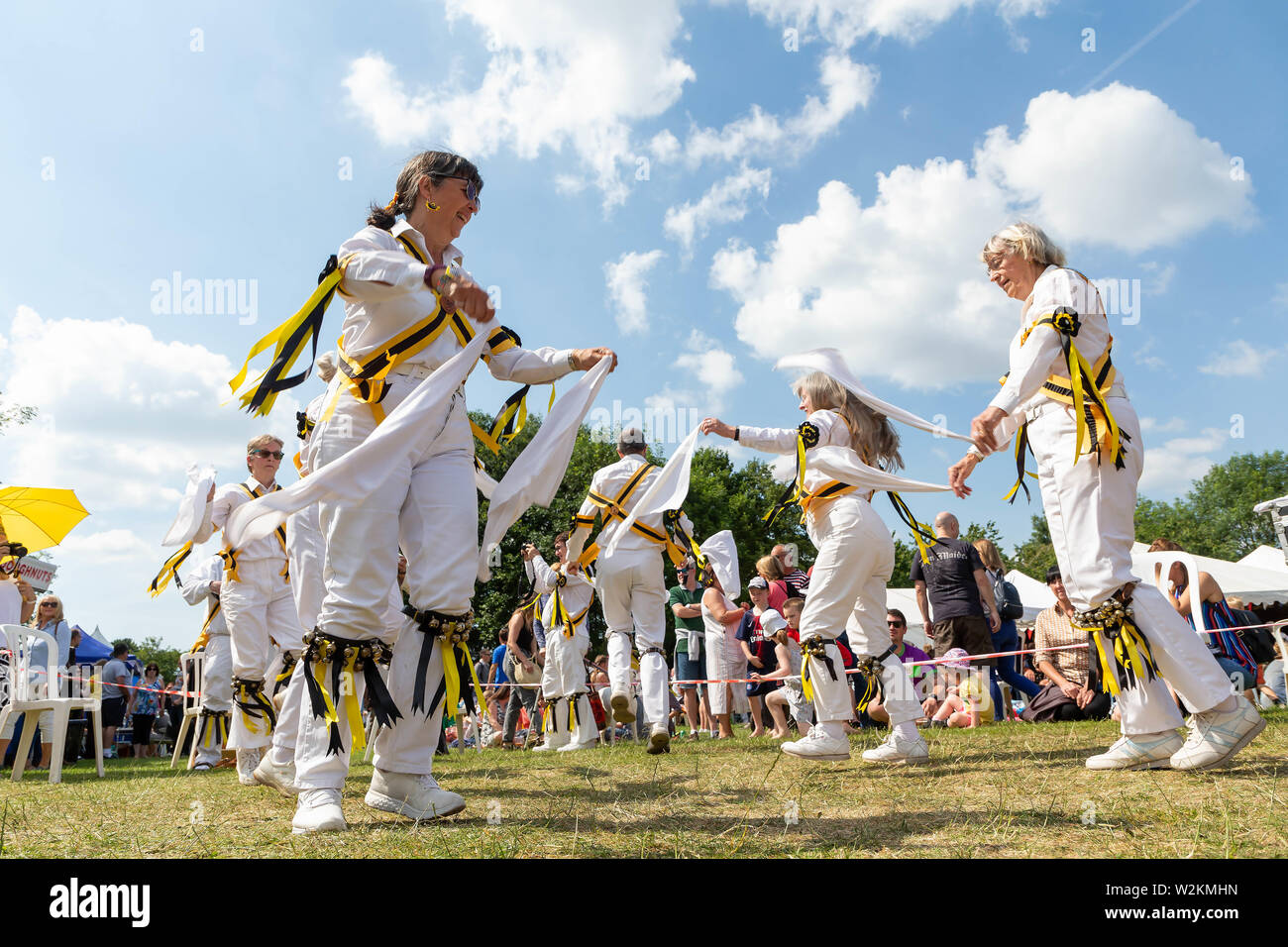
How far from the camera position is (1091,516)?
12.9 feet

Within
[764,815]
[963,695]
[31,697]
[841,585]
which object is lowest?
[963,695]

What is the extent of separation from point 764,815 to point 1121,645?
1.85 metres

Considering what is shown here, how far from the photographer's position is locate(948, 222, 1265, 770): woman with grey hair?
3.73m

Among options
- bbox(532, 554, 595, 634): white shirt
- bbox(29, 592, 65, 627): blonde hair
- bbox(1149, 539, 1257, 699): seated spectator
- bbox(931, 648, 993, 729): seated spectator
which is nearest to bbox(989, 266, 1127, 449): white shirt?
bbox(1149, 539, 1257, 699): seated spectator

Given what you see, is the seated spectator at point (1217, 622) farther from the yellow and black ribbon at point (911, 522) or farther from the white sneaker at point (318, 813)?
the white sneaker at point (318, 813)

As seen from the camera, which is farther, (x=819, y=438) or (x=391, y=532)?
(x=819, y=438)

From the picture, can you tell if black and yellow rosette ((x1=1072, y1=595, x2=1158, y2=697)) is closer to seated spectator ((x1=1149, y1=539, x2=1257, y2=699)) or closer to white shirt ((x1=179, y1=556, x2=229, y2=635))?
seated spectator ((x1=1149, y1=539, x2=1257, y2=699))

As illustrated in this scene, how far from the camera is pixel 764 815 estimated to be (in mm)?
3301

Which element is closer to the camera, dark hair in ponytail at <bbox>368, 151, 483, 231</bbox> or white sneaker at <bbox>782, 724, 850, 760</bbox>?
dark hair in ponytail at <bbox>368, 151, 483, 231</bbox>

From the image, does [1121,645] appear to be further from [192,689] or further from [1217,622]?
[192,689]

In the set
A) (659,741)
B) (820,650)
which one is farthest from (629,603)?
(820,650)

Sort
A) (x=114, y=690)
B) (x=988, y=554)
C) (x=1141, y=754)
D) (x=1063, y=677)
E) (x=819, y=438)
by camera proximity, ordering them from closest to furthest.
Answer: (x=1141, y=754)
(x=819, y=438)
(x=1063, y=677)
(x=988, y=554)
(x=114, y=690)

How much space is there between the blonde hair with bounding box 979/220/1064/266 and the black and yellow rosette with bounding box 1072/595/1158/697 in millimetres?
1780
